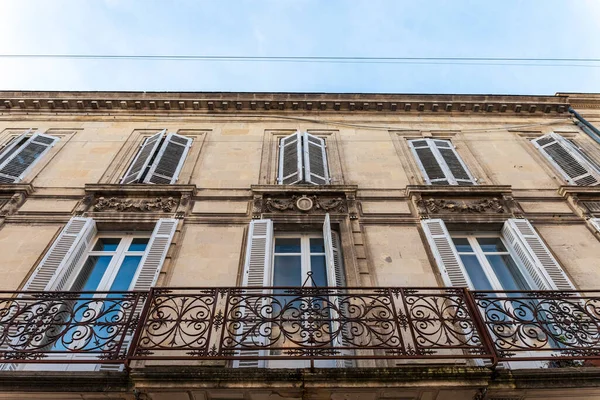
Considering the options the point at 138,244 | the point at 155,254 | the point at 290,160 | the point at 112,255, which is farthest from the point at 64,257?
the point at 290,160

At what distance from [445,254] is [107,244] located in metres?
5.98

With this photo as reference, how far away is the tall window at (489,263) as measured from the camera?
21.8 feet

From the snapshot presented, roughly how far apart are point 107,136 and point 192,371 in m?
7.80

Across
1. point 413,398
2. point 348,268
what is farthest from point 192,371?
point 348,268

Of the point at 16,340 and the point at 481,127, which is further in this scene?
the point at 481,127

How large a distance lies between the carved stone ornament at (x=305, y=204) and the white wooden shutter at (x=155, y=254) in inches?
70.0

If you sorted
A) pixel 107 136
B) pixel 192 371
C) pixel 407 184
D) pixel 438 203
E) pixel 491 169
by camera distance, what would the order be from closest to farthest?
pixel 192 371
pixel 438 203
pixel 407 184
pixel 491 169
pixel 107 136

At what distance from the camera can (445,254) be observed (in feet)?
22.1

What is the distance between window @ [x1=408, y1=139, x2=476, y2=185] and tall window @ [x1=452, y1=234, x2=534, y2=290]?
1.58 meters

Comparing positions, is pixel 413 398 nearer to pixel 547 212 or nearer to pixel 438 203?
pixel 438 203

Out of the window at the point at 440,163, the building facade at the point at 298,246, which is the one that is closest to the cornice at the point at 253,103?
the building facade at the point at 298,246

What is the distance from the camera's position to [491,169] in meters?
9.24

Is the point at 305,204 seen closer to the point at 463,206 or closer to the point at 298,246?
the point at 298,246

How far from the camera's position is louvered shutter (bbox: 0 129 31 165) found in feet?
30.3
